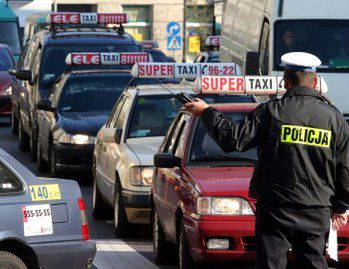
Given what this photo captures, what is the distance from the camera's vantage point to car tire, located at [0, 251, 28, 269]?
8.77 meters

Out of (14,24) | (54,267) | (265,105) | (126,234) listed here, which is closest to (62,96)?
(126,234)

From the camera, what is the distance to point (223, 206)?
10.0 meters

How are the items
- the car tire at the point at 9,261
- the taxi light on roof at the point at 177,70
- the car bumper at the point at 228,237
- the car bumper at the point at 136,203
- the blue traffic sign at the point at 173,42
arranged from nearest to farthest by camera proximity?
the car tire at the point at 9,261 < the car bumper at the point at 228,237 < the car bumper at the point at 136,203 < the taxi light on roof at the point at 177,70 < the blue traffic sign at the point at 173,42

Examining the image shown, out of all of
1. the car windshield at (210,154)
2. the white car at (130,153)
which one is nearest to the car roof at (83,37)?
the white car at (130,153)

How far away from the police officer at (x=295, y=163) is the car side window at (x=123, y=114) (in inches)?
283

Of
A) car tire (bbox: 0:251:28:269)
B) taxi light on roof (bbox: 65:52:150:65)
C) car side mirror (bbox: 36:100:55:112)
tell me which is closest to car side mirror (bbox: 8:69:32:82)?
taxi light on roof (bbox: 65:52:150:65)

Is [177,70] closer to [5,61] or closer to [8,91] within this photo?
[8,91]

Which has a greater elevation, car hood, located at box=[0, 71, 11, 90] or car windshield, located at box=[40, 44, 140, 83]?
car windshield, located at box=[40, 44, 140, 83]

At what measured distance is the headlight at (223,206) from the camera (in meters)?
10.0

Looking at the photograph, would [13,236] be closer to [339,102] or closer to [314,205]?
[314,205]

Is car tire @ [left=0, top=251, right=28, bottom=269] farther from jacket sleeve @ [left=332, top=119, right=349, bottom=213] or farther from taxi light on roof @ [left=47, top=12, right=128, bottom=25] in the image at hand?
taxi light on roof @ [left=47, top=12, right=128, bottom=25]

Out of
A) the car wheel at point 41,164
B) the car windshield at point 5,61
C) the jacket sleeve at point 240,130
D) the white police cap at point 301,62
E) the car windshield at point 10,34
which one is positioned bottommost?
the car windshield at point 10,34

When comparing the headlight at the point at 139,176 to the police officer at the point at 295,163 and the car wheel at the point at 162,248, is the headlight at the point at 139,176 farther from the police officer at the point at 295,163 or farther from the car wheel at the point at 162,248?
the police officer at the point at 295,163

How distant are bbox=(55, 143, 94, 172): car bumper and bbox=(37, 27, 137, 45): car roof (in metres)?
4.53
